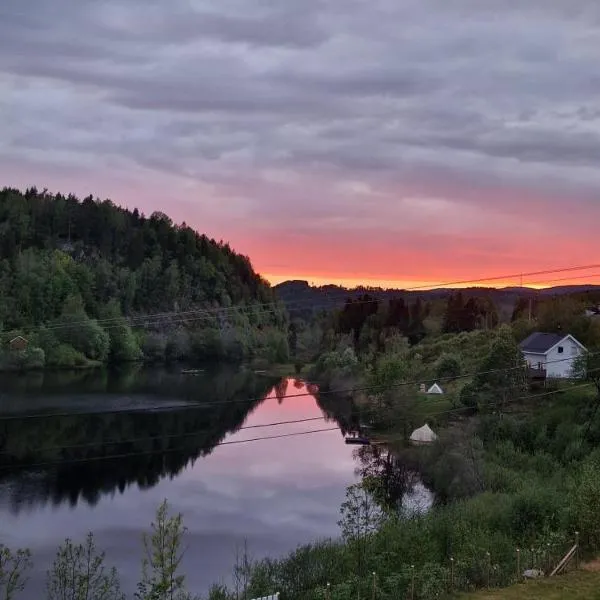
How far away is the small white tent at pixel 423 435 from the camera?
152 ft

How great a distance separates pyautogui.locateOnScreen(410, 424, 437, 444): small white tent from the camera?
1829 inches

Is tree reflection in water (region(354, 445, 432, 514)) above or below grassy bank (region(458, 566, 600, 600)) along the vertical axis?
below

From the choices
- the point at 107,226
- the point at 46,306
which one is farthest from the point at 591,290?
the point at 107,226

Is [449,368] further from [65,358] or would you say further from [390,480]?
[65,358]

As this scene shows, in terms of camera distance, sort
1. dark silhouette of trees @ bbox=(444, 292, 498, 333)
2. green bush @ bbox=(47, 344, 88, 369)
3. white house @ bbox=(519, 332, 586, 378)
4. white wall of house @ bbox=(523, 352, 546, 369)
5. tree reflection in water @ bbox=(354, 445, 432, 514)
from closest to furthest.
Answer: tree reflection in water @ bbox=(354, 445, 432, 514) < white house @ bbox=(519, 332, 586, 378) < white wall of house @ bbox=(523, 352, 546, 369) < green bush @ bbox=(47, 344, 88, 369) < dark silhouette of trees @ bbox=(444, 292, 498, 333)

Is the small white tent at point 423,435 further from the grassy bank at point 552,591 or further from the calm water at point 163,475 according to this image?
the grassy bank at point 552,591

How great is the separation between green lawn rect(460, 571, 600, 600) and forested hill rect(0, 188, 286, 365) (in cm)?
7786

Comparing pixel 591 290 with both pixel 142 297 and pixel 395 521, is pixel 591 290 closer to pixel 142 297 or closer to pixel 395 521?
pixel 395 521

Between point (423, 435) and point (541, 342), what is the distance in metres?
17.4

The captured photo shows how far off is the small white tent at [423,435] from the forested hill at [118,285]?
50.4 metres

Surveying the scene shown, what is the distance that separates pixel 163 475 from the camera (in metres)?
43.8

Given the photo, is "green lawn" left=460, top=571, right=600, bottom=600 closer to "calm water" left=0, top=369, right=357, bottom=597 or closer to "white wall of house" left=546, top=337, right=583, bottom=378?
"calm water" left=0, top=369, right=357, bottom=597

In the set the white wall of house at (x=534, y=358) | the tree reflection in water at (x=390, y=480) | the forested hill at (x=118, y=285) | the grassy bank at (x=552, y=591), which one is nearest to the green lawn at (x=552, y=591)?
the grassy bank at (x=552, y=591)

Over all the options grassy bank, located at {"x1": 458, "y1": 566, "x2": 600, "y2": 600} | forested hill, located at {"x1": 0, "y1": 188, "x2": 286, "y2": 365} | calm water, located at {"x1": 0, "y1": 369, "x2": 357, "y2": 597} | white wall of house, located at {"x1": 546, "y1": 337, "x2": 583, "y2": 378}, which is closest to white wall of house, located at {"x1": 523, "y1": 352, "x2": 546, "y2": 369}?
white wall of house, located at {"x1": 546, "y1": 337, "x2": 583, "y2": 378}
